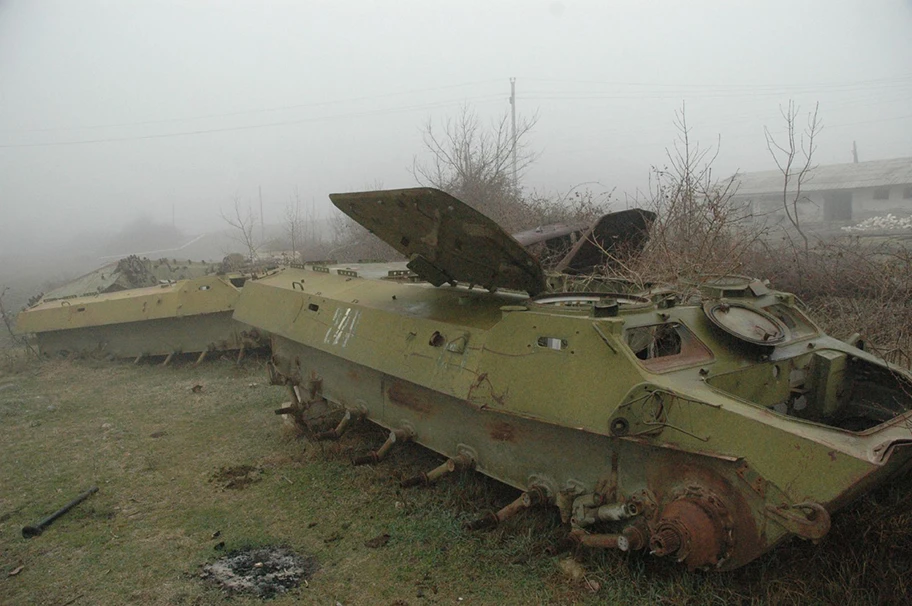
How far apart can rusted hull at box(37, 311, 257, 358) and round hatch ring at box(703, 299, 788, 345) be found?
7995 mm

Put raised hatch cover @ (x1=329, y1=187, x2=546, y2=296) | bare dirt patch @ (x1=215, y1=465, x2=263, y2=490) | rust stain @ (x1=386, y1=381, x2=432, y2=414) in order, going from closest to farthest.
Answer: raised hatch cover @ (x1=329, y1=187, x2=546, y2=296)
rust stain @ (x1=386, y1=381, x2=432, y2=414)
bare dirt patch @ (x1=215, y1=465, x2=263, y2=490)

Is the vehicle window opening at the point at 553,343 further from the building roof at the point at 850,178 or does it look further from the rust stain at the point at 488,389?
the building roof at the point at 850,178

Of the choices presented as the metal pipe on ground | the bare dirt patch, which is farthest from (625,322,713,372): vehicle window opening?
the metal pipe on ground

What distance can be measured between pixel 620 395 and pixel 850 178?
21.0 meters

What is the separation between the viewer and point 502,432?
15.0ft

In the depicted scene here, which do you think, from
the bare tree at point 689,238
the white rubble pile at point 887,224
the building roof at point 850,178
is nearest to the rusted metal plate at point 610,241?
the bare tree at point 689,238

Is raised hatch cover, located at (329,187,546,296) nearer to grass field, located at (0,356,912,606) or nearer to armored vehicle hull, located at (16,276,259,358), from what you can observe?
grass field, located at (0,356,912,606)

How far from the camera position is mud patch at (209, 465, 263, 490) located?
5875 mm

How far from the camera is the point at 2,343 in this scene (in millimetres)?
15000

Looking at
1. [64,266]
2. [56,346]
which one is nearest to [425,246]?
[56,346]

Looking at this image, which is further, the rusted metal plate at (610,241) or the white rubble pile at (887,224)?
the white rubble pile at (887,224)

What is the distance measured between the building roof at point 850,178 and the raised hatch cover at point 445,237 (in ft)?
44.9

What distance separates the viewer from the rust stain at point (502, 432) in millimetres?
4492

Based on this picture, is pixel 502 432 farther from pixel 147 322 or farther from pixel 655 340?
pixel 147 322
